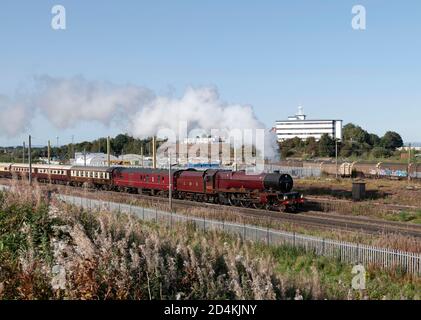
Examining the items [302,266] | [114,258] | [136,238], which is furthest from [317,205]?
[114,258]

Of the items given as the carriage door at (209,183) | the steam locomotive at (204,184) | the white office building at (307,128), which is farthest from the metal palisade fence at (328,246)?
the white office building at (307,128)

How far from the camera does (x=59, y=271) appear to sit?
22.7 ft

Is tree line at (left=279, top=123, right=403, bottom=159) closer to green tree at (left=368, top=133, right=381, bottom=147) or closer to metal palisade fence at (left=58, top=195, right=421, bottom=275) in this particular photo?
green tree at (left=368, top=133, right=381, bottom=147)

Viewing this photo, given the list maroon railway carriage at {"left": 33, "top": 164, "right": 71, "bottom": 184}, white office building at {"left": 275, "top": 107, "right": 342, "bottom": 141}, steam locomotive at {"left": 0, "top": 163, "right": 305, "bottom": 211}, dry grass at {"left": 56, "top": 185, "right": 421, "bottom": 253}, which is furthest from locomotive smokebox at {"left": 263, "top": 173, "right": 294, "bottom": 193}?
white office building at {"left": 275, "top": 107, "right": 342, "bottom": 141}

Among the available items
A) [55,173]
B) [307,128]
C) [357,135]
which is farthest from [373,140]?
[55,173]

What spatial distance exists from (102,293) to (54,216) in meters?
3.83

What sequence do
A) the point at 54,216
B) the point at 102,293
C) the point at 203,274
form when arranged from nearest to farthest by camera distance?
the point at 102,293 → the point at 203,274 → the point at 54,216

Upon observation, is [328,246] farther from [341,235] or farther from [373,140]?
[373,140]

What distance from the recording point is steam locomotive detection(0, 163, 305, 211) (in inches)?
1319

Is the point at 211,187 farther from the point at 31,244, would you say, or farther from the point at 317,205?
the point at 31,244

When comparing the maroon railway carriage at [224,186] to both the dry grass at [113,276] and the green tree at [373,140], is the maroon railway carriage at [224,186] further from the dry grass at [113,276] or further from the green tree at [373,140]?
the green tree at [373,140]

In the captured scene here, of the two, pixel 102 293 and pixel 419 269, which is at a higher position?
pixel 102 293

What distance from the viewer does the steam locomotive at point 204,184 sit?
1319 inches
